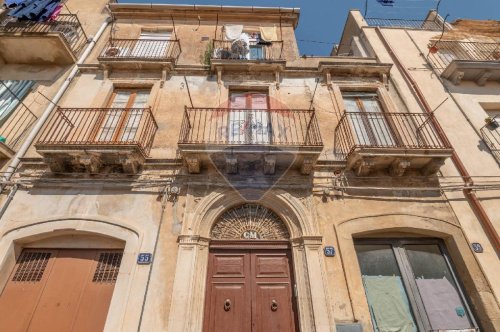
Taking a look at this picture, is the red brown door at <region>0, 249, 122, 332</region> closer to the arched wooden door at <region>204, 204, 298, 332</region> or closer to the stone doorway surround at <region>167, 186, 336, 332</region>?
the stone doorway surround at <region>167, 186, 336, 332</region>

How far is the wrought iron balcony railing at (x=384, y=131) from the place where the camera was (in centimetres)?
710

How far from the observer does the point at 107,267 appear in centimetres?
567

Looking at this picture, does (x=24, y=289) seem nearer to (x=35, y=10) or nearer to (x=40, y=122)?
(x=40, y=122)

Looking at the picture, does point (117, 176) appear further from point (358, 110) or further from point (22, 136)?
point (358, 110)

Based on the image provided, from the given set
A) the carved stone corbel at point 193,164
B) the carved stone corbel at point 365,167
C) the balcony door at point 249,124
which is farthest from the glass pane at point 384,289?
the carved stone corbel at point 193,164

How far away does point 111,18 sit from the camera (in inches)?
440

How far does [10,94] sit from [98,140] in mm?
3429

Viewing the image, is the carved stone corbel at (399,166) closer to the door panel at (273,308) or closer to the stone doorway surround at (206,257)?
the stone doorway surround at (206,257)

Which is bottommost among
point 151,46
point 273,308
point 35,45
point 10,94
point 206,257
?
point 273,308

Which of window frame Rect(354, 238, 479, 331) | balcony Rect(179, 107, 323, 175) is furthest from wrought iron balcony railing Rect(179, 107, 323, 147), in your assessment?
window frame Rect(354, 238, 479, 331)

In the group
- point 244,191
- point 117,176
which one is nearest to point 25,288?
point 117,176

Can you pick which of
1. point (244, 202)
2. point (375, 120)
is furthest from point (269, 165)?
point (375, 120)

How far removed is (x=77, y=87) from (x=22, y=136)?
206 centimetres

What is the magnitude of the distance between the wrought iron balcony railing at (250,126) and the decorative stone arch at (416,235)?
224cm
